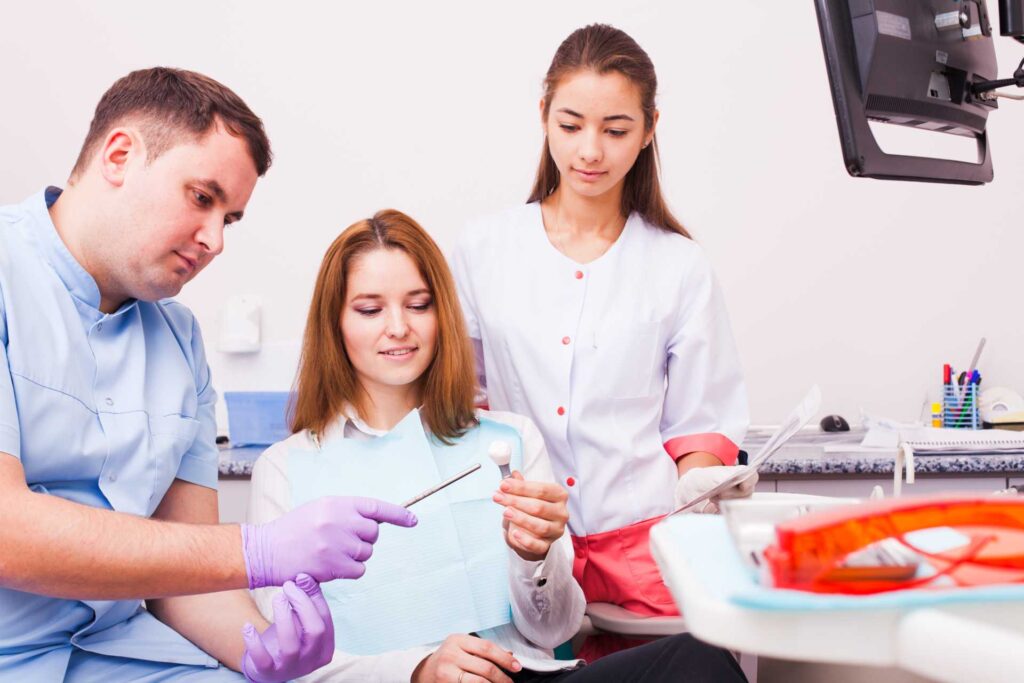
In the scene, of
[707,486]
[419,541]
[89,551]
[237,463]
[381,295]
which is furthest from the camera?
[237,463]

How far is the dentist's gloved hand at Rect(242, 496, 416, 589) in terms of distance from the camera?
1150 millimetres

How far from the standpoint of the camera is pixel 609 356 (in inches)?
69.8

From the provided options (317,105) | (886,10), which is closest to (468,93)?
(317,105)

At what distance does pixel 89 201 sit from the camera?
1.32m

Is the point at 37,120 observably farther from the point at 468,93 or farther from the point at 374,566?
the point at 374,566

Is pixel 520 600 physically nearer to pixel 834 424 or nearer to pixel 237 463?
pixel 237 463

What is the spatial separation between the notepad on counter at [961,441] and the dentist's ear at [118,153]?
5.70 feet

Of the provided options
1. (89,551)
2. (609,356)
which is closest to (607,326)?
(609,356)

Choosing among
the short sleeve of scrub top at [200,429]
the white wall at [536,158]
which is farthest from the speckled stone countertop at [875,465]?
the short sleeve of scrub top at [200,429]

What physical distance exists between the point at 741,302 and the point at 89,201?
1.85 metres

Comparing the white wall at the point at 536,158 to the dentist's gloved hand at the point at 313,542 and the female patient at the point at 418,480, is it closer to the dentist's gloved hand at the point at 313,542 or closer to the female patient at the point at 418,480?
the female patient at the point at 418,480

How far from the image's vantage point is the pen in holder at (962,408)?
2.57 meters

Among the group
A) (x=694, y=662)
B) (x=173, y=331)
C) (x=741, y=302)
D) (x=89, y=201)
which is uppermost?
(x=89, y=201)

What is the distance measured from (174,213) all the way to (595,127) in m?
0.74
